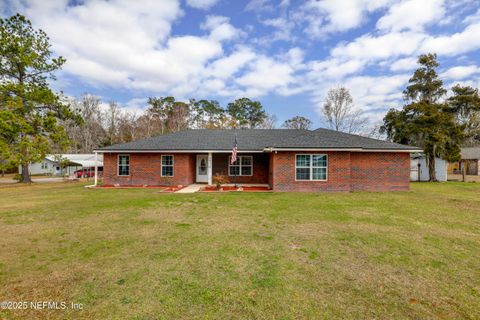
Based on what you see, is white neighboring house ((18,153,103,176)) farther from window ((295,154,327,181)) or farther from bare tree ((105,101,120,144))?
window ((295,154,327,181))

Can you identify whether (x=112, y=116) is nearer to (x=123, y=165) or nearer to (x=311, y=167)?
(x=123, y=165)

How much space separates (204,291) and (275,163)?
1076 centimetres

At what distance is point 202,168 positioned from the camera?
1795 centimetres

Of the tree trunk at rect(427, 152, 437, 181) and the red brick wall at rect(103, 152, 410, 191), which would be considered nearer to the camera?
the red brick wall at rect(103, 152, 410, 191)

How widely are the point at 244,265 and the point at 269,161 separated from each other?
12.6m

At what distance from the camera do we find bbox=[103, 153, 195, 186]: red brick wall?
16281mm

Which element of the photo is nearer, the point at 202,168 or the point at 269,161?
the point at 269,161

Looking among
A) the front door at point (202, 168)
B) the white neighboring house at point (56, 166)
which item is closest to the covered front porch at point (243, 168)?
the front door at point (202, 168)

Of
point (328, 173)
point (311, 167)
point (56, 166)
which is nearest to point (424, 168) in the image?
point (328, 173)

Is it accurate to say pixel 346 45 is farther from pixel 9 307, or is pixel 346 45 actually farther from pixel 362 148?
pixel 9 307

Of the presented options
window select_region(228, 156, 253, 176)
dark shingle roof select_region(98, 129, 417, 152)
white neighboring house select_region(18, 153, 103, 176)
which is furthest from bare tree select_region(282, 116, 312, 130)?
white neighboring house select_region(18, 153, 103, 176)

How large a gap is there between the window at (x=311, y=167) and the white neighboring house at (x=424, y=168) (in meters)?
15.3

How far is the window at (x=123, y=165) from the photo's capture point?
16561 millimetres

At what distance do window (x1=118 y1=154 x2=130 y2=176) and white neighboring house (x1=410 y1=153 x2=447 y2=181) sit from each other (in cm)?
2595
